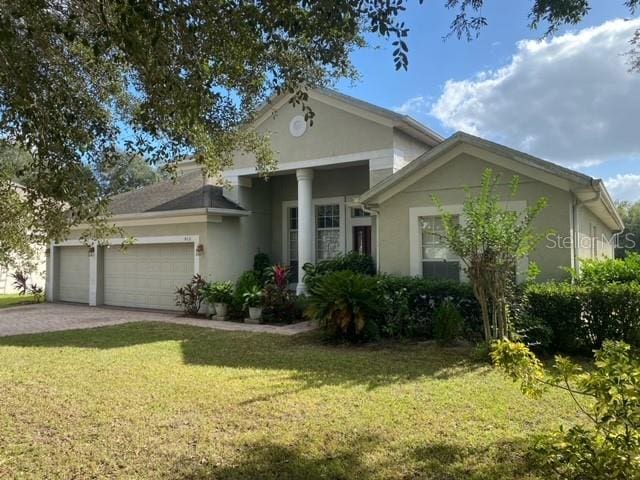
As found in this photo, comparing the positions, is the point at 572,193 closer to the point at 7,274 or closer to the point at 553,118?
the point at 553,118

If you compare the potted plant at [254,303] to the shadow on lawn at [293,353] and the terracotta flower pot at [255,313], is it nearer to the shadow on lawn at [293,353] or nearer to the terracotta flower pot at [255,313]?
the terracotta flower pot at [255,313]

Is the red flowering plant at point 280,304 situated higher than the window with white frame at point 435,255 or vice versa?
the window with white frame at point 435,255

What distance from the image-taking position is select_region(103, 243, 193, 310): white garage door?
53.3 ft

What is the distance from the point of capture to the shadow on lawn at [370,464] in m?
4.04

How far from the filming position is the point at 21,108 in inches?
192

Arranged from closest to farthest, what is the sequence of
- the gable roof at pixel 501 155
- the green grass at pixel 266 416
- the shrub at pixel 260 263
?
the green grass at pixel 266 416
the gable roof at pixel 501 155
the shrub at pixel 260 263

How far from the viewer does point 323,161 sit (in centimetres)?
1516

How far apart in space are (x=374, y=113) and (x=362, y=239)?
4.44 m

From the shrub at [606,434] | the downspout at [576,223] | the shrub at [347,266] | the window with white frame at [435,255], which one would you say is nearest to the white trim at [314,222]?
the shrub at [347,266]

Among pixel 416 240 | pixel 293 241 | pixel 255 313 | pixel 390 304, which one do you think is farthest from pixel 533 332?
pixel 293 241

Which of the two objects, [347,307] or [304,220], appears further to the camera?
[304,220]

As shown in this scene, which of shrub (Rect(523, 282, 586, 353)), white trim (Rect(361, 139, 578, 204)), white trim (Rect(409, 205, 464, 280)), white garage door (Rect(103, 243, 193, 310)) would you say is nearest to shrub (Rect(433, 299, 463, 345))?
shrub (Rect(523, 282, 586, 353))

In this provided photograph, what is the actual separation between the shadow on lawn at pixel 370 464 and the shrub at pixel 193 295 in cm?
1093

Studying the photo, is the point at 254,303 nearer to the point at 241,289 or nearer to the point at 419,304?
the point at 241,289
